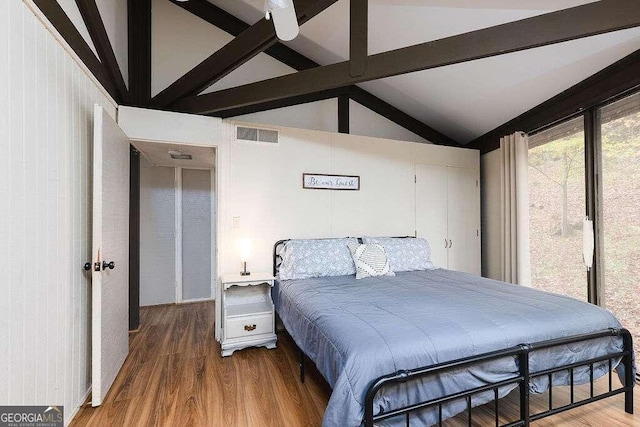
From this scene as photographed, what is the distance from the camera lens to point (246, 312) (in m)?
2.82

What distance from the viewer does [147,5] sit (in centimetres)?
326

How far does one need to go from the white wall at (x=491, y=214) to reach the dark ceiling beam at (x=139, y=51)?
4546 millimetres

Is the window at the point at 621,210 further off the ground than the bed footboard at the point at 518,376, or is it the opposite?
the window at the point at 621,210

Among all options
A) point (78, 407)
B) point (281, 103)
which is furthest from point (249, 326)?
point (281, 103)

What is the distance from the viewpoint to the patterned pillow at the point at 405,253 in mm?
3273

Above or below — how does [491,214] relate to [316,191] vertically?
below

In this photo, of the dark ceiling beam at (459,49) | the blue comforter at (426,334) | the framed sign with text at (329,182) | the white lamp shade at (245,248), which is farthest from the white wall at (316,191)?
the blue comforter at (426,334)

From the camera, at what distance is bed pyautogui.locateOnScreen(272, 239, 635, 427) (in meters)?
1.35

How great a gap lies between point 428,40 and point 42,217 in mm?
3301

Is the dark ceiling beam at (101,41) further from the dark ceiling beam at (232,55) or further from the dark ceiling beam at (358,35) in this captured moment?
the dark ceiling beam at (358,35)

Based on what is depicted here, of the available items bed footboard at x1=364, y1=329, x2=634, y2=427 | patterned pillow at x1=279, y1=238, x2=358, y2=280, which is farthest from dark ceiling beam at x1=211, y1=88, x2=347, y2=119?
bed footboard at x1=364, y1=329, x2=634, y2=427

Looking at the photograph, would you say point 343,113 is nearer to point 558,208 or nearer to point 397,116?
point 397,116

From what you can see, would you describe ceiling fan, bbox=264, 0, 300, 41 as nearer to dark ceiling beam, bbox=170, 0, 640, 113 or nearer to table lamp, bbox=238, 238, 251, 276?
dark ceiling beam, bbox=170, 0, 640, 113

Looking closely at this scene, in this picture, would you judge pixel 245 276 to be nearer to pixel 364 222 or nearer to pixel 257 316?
pixel 257 316
